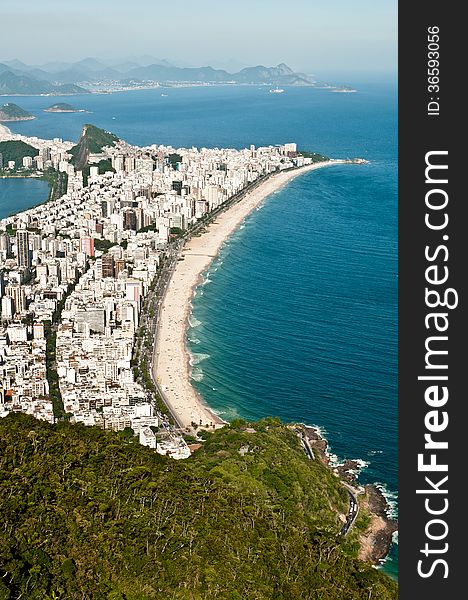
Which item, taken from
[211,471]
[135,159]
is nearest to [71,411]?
[211,471]

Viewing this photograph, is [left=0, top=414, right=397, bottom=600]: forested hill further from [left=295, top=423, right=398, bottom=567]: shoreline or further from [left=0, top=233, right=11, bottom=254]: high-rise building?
[left=0, top=233, right=11, bottom=254]: high-rise building

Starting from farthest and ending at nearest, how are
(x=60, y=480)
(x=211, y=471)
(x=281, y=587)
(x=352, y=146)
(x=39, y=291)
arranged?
(x=352, y=146), (x=39, y=291), (x=211, y=471), (x=60, y=480), (x=281, y=587)

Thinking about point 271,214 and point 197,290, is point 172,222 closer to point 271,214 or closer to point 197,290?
point 271,214

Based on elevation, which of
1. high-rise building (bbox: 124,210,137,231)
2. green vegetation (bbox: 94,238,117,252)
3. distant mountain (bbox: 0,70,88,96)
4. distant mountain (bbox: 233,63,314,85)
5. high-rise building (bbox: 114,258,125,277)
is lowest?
high-rise building (bbox: 114,258,125,277)

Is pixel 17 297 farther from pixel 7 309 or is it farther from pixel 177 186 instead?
pixel 177 186

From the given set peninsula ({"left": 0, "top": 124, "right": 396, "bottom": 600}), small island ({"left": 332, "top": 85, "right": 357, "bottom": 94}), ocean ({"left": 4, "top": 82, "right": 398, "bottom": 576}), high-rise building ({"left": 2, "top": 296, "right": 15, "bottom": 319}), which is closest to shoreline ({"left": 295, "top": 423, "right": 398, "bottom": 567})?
peninsula ({"left": 0, "top": 124, "right": 396, "bottom": 600})

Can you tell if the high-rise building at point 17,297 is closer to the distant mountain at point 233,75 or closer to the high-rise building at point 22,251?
the high-rise building at point 22,251
